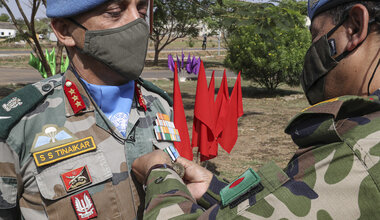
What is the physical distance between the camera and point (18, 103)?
1515mm

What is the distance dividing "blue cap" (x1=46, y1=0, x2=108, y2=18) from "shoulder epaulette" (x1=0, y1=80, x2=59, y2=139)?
32cm

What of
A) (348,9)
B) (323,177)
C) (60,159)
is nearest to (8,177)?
(60,159)

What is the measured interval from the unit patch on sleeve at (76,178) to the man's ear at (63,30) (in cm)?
59

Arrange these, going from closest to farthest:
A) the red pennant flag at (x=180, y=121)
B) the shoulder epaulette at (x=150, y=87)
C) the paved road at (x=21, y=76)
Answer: the shoulder epaulette at (x=150, y=87), the red pennant flag at (x=180, y=121), the paved road at (x=21, y=76)

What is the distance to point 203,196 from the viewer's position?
166 cm

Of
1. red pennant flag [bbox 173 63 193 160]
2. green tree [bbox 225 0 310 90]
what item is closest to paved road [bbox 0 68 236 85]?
green tree [bbox 225 0 310 90]

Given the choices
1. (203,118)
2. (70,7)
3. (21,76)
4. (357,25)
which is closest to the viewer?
(357,25)

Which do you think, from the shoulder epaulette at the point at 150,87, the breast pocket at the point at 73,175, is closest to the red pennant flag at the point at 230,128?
the shoulder epaulette at the point at 150,87

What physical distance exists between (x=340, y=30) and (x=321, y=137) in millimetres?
441

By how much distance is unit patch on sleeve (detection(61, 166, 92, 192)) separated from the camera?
1.50 meters

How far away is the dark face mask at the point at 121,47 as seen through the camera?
1641 millimetres

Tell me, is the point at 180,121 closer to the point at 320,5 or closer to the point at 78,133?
the point at 78,133

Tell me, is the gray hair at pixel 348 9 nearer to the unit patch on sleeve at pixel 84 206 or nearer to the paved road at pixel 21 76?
the unit patch on sleeve at pixel 84 206

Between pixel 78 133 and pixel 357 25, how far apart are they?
119 centimetres
